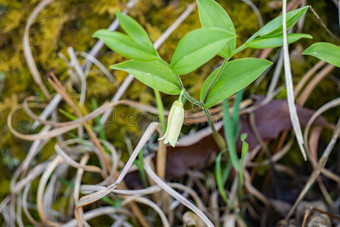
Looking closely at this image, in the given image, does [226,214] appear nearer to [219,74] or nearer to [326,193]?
[326,193]

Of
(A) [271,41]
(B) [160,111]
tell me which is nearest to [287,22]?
(A) [271,41]

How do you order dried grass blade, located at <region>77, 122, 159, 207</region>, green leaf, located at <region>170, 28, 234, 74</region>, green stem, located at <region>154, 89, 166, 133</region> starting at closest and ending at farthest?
green leaf, located at <region>170, 28, 234, 74</region> < dried grass blade, located at <region>77, 122, 159, 207</region> < green stem, located at <region>154, 89, 166, 133</region>

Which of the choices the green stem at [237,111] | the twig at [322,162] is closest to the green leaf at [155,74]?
the green stem at [237,111]

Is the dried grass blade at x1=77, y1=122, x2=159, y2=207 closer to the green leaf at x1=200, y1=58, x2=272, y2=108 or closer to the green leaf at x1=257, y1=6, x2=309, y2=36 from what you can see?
the green leaf at x1=200, y1=58, x2=272, y2=108

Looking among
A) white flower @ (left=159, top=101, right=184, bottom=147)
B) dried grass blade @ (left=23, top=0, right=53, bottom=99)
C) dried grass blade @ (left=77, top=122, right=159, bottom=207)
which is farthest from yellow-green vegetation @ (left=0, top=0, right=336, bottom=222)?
white flower @ (left=159, top=101, right=184, bottom=147)

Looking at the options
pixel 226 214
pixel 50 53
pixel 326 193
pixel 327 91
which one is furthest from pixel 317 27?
pixel 50 53

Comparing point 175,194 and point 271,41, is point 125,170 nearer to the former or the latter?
point 175,194

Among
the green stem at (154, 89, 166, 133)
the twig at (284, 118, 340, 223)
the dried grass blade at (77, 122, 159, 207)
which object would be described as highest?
the green stem at (154, 89, 166, 133)
